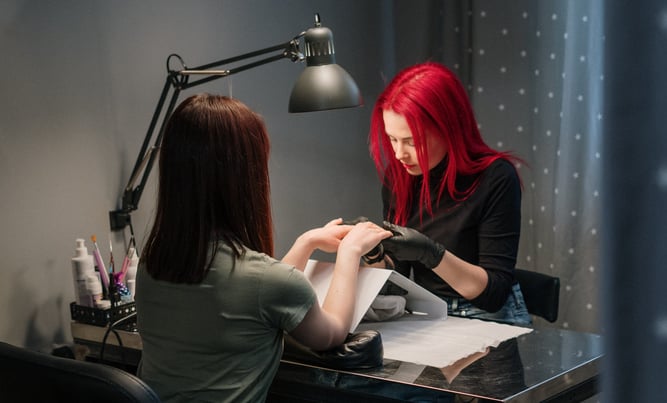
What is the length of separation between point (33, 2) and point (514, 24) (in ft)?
4.64

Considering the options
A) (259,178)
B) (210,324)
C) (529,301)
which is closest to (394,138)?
(529,301)

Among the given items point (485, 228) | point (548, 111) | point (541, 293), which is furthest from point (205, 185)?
point (548, 111)

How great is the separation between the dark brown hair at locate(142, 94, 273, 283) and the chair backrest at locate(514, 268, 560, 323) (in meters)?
0.87

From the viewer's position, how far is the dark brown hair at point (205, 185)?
3.79 feet

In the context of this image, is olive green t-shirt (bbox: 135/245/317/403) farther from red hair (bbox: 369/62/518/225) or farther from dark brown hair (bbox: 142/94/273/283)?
red hair (bbox: 369/62/518/225)

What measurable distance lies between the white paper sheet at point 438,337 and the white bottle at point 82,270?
61cm

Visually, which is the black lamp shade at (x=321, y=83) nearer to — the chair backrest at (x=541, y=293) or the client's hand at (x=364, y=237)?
the client's hand at (x=364, y=237)

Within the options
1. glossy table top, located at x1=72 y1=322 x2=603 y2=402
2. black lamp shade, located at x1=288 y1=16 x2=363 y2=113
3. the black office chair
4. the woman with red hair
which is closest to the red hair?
the woman with red hair

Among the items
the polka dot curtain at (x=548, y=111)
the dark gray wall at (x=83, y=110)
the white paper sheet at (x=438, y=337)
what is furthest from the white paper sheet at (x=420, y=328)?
the polka dot curtain at (x=548, y=111)

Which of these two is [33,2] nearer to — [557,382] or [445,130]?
[445,130]

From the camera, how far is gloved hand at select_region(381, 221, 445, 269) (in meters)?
1.52

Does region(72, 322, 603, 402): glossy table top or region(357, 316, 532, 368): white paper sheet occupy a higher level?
region(357, 316, 532, 368): white paper sheet

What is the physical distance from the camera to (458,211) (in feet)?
5.84

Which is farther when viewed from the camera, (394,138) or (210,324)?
(394,138)
